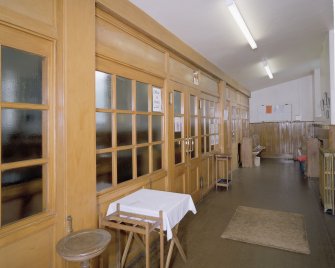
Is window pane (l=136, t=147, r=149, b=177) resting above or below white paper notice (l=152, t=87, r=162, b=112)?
below

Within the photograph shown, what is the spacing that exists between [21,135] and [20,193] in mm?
374

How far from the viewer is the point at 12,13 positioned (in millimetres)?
1401

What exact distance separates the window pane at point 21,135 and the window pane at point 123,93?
879 millimetres

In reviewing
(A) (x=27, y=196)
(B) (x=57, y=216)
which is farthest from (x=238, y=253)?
(A) (x=27, y=196)

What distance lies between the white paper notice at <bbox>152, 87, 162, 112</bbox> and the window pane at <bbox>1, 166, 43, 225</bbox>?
1.67 meters

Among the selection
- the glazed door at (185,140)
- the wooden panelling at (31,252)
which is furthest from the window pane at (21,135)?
the glazed door at (185,140)

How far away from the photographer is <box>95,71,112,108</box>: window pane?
84.0 inches

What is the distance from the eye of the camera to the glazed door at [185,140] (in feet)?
11.8

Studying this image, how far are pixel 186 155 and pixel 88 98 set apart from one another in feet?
7.80

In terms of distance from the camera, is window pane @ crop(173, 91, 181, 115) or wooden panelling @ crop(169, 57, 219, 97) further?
window pane @ crop(173, 91, 181, 115)

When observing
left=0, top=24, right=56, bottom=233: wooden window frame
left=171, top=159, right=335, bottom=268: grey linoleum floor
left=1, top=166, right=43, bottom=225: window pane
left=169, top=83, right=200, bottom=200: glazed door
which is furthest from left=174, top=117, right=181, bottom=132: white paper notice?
left=1, top=166, right=43, bottom=225: window pane

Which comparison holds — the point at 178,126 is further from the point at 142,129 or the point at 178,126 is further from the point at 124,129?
the point at 124,129

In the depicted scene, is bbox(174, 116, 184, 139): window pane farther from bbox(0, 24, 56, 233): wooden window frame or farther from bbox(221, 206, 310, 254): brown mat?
bbox(0, 24, 56, 233): wooden window frame

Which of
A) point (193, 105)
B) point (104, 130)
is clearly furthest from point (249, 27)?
point (104, 130)
